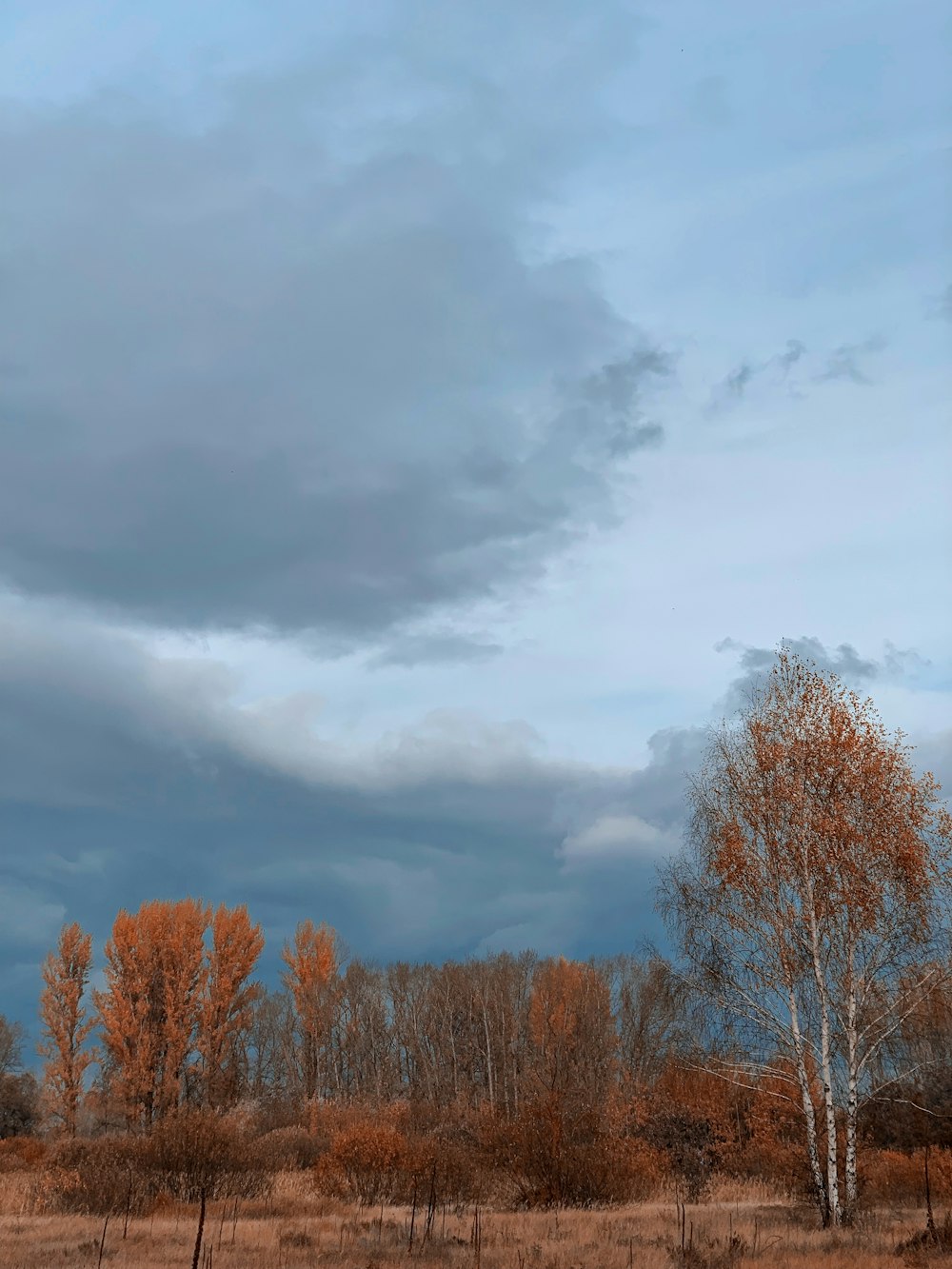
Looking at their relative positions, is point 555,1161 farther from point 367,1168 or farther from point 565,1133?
point 367,1168

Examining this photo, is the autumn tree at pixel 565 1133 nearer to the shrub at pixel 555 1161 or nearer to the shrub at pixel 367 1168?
the shrub at pixel 555 1161

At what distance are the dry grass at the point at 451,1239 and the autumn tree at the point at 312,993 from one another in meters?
31.9

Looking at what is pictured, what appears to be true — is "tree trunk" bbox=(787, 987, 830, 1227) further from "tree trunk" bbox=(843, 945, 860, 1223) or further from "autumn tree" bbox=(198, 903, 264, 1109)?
"autumn tree" bbox=(198, 903, 264, 1109)

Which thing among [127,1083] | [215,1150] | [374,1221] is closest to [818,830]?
[374,1221]

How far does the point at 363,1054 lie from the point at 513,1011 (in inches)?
417

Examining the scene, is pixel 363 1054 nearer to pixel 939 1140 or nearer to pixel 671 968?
pixel 939 1140

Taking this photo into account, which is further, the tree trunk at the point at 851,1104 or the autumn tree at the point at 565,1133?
the autumn tree at the point at 565,1133

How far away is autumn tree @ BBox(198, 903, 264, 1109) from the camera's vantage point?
47.3 meters

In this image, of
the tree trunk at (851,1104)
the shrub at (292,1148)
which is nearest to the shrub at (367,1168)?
the shrub at (292,1148)

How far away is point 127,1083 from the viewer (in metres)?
45.7

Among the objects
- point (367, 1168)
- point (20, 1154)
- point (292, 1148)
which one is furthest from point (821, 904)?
point (20, 1154)

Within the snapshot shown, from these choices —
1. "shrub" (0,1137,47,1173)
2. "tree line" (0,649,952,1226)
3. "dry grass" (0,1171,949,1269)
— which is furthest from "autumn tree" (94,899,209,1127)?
"dry grass" (0,1171,949,1269)

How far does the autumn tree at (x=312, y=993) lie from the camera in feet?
181

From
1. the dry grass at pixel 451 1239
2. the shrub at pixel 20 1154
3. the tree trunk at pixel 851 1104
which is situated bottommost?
the shrub at pixel 20 1154
